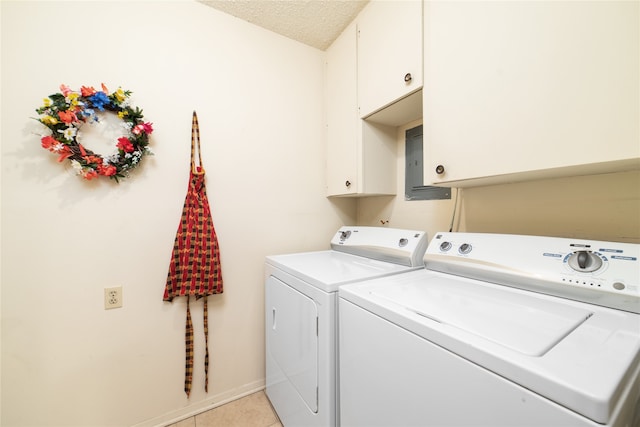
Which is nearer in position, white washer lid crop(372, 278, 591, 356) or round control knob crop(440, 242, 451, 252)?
white washer lid crop(372, 278, 591, 356)

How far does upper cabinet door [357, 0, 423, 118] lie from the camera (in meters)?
1.17

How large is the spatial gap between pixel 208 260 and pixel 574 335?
1.53m

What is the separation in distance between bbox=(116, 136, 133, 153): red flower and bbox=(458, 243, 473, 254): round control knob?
1.67m

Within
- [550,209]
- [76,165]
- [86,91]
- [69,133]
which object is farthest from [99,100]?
[550,209]

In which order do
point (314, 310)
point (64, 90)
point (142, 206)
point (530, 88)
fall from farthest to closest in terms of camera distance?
point (142, 206) < point (64, 90) < point (314, 310) < point (530, 88)

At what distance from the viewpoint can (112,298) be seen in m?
1.27

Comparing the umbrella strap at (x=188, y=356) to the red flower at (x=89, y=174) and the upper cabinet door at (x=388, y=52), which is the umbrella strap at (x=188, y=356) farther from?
the upper cabinet door at (x=388, y=52)

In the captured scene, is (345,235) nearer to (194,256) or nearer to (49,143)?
(194,256)

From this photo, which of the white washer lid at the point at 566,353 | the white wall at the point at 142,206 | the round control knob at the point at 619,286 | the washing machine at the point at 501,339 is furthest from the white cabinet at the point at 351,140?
the round control knob at the point at 619,286

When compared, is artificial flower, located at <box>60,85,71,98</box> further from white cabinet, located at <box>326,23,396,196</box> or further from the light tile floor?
the light tile floor

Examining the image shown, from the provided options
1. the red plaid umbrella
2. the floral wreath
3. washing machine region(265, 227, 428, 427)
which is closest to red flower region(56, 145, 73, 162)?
the floral wreath

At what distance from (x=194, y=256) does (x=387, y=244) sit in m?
1.10

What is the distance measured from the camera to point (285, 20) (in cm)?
162

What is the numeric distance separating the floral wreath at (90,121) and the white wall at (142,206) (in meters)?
0.08
